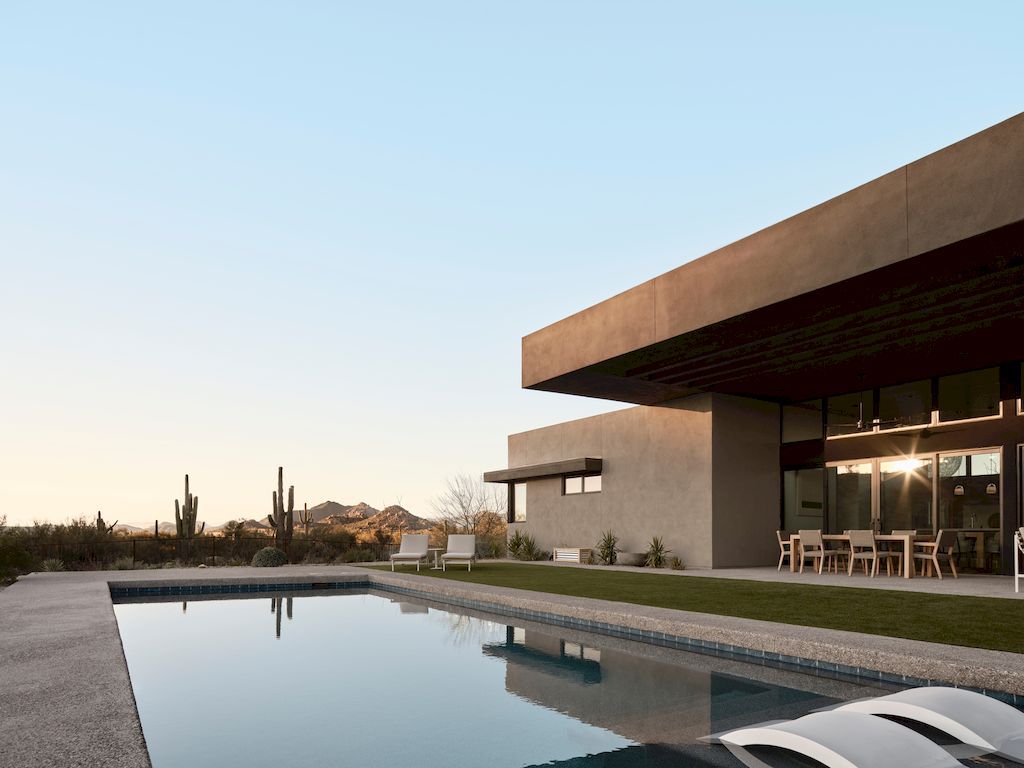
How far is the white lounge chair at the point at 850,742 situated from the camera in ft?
11.9

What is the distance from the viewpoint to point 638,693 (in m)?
5.55

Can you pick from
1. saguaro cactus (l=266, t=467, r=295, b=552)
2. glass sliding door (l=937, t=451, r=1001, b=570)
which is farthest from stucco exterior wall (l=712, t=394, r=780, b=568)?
saguaro cactus (l=266, t=467, r=295, b=552)

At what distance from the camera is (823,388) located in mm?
15273

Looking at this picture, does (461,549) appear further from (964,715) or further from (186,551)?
(964,715)

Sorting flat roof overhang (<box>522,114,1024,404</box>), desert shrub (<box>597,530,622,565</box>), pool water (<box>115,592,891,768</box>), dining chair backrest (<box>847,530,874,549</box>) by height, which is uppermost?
flat roof overhang (<box>522,114,1024,404</box>)

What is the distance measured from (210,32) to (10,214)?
5.78 meters

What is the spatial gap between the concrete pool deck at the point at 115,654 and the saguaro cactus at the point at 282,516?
888 centimetres

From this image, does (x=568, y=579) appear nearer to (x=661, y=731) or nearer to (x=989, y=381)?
(x=989, y=381)

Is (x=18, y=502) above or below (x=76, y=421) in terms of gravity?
below

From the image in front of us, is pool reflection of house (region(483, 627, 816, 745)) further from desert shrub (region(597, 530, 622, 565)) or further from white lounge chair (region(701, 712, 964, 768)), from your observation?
desert shrub (region(597, 530, 622, 565))

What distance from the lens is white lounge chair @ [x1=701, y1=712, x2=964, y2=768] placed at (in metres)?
3.61

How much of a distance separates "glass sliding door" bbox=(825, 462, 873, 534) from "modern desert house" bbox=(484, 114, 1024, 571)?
3 cm

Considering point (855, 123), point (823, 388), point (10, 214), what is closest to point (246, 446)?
point (10, 214)

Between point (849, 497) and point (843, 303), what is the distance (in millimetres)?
6866
